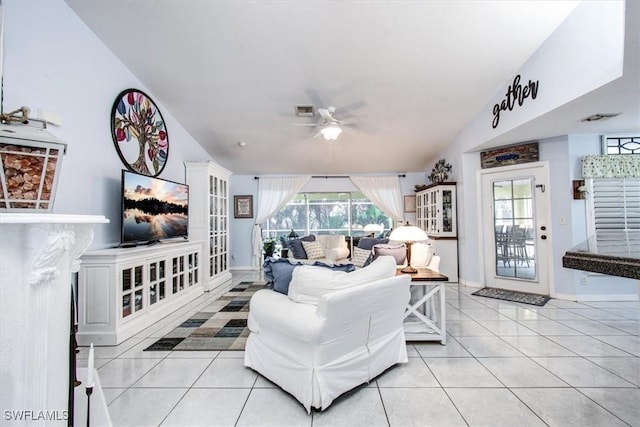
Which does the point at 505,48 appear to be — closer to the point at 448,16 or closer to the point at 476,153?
the point at 448,16

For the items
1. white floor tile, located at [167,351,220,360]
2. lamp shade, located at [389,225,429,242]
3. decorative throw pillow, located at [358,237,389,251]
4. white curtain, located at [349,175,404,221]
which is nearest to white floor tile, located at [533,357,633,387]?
lamp shade, located at [389,225,429,242]

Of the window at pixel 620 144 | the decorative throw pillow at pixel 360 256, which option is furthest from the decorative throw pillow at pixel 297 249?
the window at pixel 620 144

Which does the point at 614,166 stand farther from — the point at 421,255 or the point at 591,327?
the point at 421,255

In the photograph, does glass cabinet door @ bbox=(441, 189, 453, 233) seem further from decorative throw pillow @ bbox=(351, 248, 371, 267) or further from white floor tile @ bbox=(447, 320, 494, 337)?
white floor tile @ bbox=(447, 320, 494, 337)

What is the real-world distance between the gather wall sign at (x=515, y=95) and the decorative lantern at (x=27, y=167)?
4119 mm

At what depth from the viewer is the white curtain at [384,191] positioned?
20.9 ft

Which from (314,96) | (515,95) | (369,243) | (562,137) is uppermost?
(314,96)

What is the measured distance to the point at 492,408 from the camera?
1.66m

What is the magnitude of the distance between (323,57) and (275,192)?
12.1ft

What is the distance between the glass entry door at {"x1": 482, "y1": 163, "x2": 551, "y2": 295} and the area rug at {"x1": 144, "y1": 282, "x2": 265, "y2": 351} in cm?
390

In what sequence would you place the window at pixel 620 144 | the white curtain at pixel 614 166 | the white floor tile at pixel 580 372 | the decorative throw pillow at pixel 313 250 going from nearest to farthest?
the white floor tile at pixel 580 372 < the white curtain at pixel 614 166 < the window at pixel 620 144 < the decorative throw pillow at pixel 313 250

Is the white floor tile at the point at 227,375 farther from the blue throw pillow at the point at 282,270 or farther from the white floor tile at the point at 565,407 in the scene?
the white floor tile at the point at 565,407

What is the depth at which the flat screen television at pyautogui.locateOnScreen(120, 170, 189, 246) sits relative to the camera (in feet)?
9.67

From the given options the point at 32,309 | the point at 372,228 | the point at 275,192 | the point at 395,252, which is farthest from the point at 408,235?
the point at 275,192
